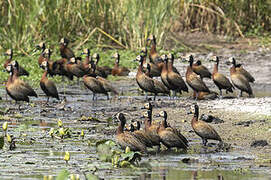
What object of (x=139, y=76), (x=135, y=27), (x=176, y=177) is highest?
(x=135, y=27)

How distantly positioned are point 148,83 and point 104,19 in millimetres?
7727

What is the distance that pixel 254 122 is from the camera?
12.1 meters

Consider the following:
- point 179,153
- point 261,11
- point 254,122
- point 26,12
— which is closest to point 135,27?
point 26,12

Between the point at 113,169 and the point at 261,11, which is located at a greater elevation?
the point at 261,11

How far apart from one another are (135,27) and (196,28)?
4636 mm

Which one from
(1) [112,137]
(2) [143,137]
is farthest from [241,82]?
(2) [143,137]

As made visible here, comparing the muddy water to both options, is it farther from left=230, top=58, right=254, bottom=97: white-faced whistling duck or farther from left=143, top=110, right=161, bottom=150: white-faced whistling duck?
left=230, top=58, right=254, bottom=97: white-faced whistling duck

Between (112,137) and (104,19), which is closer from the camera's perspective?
(112,137)

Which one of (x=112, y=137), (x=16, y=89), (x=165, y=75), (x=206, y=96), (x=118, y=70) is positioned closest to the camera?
(x=112, y=137)

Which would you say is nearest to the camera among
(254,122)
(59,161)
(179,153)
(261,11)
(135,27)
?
(59,161)

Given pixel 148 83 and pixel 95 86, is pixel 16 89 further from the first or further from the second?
pixel 148 83

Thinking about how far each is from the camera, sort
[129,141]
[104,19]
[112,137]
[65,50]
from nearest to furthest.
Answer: [129,141], [112,137], [65,50], [104,19]

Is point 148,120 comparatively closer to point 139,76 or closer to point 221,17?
point 139,76

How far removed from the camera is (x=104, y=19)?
23.2 m
